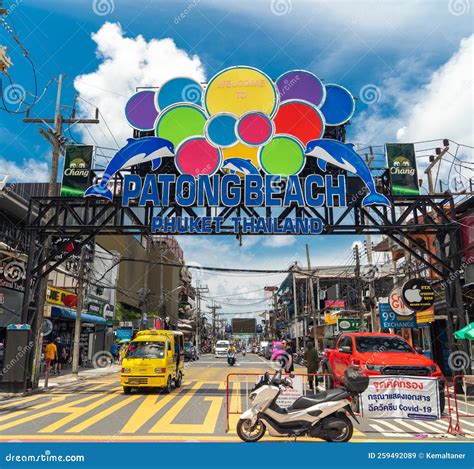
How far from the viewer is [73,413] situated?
1170cm

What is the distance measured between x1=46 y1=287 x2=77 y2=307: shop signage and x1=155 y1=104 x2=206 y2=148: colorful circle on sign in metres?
13.7

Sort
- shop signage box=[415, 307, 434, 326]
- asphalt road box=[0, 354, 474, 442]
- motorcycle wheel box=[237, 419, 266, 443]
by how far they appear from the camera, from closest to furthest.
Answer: motorcycle wheel box=[237, 419, 266, 443]
asphalt road box=[0, 354, 474, 442]
shop signage box=[415, 307, 434, 326]

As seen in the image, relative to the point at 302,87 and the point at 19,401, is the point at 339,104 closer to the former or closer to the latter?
the point at 302,87

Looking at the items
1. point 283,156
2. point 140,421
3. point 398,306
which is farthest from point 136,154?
point 398,306

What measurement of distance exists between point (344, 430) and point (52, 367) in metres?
22.2

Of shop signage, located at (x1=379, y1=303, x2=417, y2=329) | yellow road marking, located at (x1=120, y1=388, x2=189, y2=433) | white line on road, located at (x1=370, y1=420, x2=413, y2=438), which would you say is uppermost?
shop signage, located at (x1=379, y1=303, x2=417, y2=329)

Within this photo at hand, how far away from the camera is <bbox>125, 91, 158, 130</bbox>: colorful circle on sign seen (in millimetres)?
17812

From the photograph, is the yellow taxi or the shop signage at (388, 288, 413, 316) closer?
the yellow taxi

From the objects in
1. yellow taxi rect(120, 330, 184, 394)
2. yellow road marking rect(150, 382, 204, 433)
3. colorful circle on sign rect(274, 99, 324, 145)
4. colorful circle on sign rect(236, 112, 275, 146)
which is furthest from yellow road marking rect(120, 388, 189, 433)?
colorful circle on sign rect(274, 99, 324, 145)

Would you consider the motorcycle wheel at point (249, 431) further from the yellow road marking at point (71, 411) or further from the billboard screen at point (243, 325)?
the billboard screen at point (243, 325)

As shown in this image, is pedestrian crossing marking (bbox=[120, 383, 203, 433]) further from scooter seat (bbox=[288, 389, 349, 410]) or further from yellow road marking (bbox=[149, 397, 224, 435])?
scooter seat (bbox=[288, 389, 349, 410])

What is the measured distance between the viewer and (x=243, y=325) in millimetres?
64000
